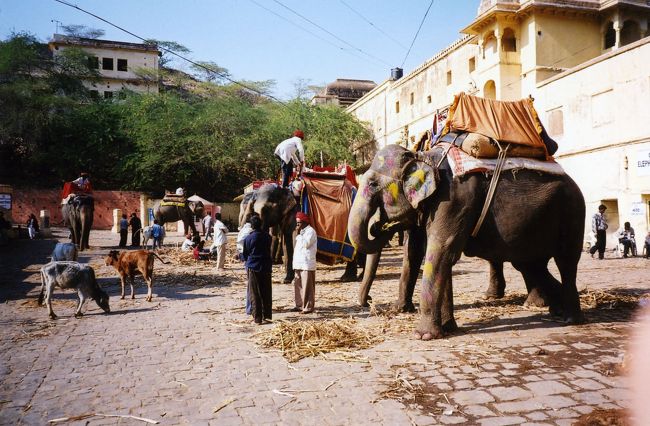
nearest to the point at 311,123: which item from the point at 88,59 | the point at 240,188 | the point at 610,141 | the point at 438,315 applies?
the point at 240,188

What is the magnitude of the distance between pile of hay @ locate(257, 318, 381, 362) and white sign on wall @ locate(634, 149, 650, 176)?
16.2m

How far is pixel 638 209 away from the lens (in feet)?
60.2

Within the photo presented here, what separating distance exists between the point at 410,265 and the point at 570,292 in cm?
221

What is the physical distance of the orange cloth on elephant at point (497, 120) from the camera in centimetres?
671

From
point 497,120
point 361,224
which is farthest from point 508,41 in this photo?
point 361,224

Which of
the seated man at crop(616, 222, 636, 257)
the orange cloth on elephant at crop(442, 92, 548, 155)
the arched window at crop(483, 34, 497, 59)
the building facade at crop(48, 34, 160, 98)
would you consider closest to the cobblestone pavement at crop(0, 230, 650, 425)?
the orange cloth on elephant at crop(442, 92, 548, 155)

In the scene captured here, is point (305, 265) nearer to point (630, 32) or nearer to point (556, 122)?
point (556, 122)

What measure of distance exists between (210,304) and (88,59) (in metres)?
43.0

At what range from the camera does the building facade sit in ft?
167

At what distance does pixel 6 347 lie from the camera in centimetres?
610

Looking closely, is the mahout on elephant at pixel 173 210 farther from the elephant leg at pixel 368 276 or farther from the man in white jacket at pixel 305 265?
the elephant leg at pixel 368 276

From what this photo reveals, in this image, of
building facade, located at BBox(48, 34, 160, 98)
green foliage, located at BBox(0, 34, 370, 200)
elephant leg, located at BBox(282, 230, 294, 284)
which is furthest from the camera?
building facade, located at BBox(48, 34, 160, 98)

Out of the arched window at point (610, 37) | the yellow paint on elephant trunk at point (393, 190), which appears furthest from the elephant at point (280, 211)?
the arched window at point (610, 37)

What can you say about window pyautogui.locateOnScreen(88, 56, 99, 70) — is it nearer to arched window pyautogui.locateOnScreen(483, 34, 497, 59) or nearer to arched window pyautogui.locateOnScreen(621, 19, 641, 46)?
arched window pyautogui.locateOnScreen(483, 34, 497, 59)
